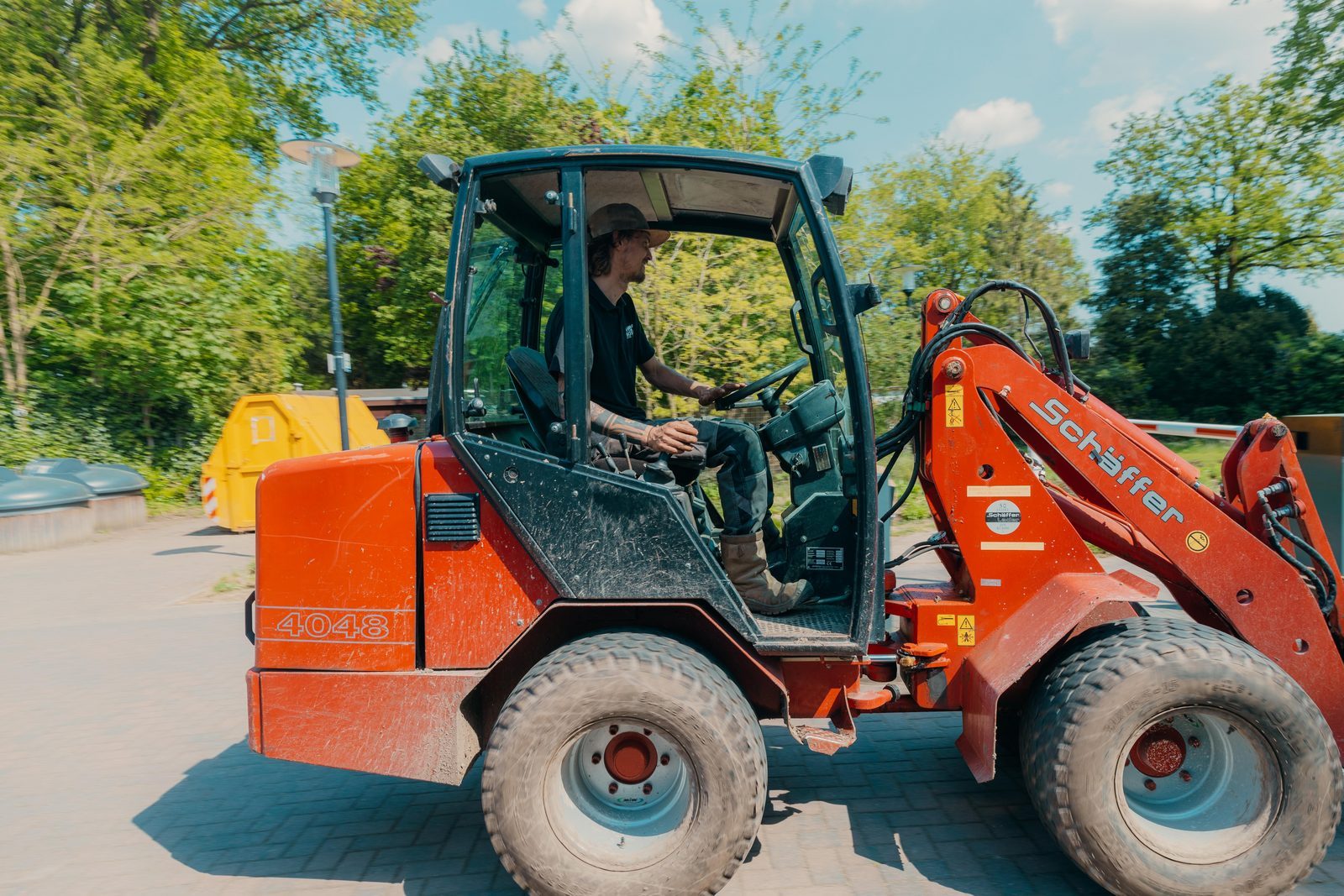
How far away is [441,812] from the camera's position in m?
3.75

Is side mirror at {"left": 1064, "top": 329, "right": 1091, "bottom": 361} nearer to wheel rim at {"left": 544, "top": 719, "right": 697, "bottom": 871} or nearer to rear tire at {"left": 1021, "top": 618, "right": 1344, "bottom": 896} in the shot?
rear tire at {"left": 1021, "top": 618, "right": 1344, "bottom": 896}

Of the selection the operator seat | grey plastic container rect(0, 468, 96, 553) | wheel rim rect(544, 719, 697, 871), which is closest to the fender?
wheel rim rect(544, 719, 697, 871)

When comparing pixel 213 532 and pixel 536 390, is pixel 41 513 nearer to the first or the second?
pixel 213 532

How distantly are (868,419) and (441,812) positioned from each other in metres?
2.57

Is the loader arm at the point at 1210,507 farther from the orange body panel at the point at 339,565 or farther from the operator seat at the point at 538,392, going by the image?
the orange body panel at the point at 339,565

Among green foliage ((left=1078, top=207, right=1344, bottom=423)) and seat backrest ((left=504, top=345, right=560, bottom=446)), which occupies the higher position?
green foliage ((left=1078, top=207, right=1344, bottom=423))

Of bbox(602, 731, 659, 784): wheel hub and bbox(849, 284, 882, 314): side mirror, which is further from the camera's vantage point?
bbox(849, 284, 882, 314): side mirror

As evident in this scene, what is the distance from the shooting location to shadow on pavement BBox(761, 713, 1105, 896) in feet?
9.96

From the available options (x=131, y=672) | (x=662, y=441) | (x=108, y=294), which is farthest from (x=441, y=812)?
(x=108, y=294)

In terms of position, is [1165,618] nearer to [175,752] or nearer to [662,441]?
[662,441]

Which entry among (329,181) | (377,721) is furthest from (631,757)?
(329,181)

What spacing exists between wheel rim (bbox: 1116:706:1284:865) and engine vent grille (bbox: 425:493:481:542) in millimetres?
2324

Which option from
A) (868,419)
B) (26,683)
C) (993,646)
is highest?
(868,419)

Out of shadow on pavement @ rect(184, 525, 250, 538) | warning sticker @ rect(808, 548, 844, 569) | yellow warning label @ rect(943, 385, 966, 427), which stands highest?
yellow warning label @ rect(943, 385, 966, 427)
